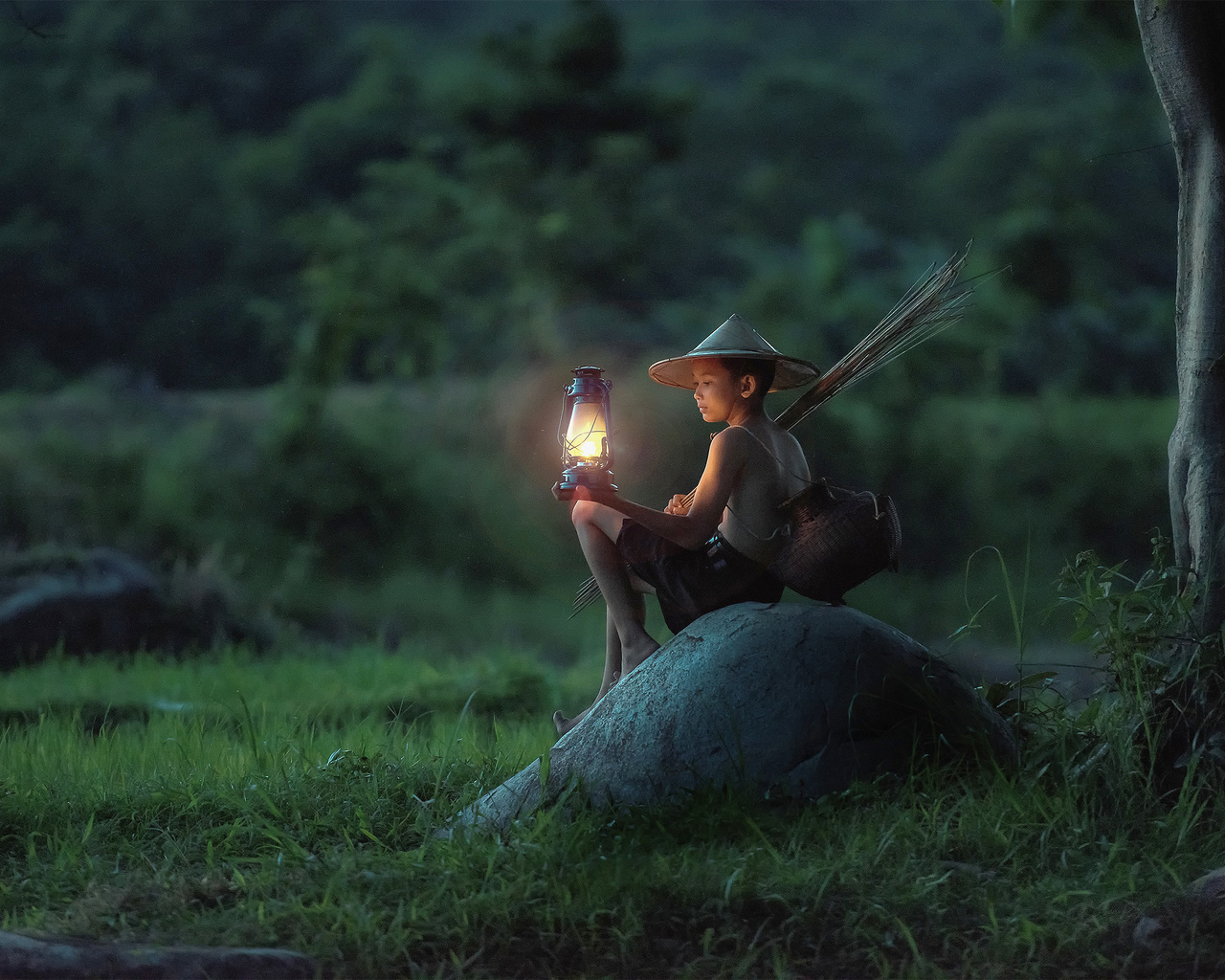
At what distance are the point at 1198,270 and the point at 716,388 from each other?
5.33ft

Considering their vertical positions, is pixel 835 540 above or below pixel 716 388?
below

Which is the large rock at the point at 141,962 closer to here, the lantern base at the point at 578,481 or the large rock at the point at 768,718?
the large rock at the point at 768,718

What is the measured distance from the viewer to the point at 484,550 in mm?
13141

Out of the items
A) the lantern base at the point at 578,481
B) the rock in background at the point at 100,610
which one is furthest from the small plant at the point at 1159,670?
the rock in background at the point at 100,610

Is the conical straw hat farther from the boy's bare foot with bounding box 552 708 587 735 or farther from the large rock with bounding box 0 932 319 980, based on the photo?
the large rock with bounding box 0 932 319 980

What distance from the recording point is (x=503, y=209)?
603 inches

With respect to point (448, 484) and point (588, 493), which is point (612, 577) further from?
point (448, 484)

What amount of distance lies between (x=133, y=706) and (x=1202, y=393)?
5.52m

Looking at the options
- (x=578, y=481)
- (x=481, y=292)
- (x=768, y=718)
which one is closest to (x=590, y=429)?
(x=578, y=481)

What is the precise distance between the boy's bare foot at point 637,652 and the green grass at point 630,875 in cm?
65

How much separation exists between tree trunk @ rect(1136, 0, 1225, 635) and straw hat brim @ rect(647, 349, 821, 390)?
3.95 ft

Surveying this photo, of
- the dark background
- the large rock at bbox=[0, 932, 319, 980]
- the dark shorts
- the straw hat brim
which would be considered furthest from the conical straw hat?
the dark background

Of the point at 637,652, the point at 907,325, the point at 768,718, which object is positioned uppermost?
the point at 907,325

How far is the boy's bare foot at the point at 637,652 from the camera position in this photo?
4.30 meters
